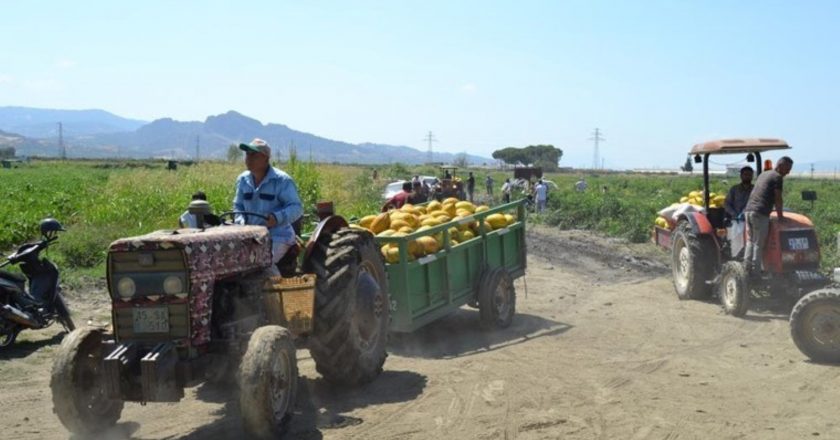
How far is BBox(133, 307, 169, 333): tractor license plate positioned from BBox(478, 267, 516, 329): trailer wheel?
5.01 m

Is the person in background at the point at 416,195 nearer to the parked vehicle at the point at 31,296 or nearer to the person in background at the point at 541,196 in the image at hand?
the parked vehicle at the point at 31,296

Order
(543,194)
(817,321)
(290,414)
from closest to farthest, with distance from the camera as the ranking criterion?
(290,414)
(817,321)
(543,194)

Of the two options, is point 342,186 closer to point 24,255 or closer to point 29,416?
point 24,255

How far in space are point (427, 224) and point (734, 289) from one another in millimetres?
4123

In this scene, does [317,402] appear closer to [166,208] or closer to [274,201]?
[274,201]

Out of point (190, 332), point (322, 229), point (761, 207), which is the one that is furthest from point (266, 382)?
point (761, 207)

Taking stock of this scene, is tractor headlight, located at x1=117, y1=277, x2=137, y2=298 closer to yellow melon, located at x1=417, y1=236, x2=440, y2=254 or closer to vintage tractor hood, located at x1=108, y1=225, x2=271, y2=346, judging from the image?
vintage tractor hood, located at x1=108, y1=225, x2=271, y2=346

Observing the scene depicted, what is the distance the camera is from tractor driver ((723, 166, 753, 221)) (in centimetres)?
1119

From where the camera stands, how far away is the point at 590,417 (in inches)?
249

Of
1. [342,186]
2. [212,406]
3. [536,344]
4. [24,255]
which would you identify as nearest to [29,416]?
[212,406]

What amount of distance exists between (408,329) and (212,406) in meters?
2.43

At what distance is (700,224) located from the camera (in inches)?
462

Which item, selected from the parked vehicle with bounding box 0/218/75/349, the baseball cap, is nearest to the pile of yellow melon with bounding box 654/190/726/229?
the baseball cap

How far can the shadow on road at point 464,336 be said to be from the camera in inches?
352
